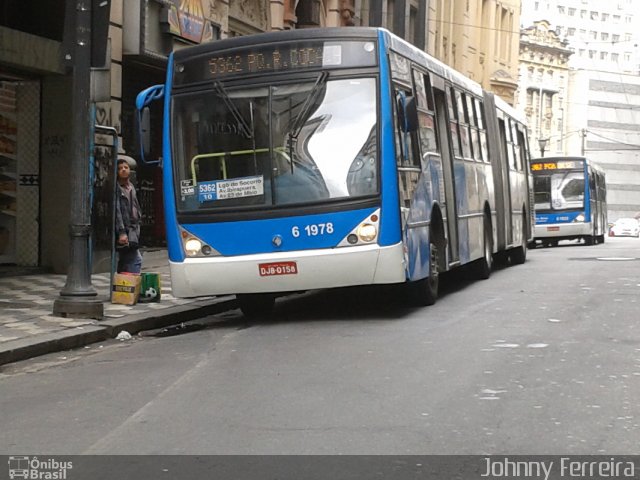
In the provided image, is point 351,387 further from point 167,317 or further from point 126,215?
point 126,215

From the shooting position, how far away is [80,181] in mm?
12000

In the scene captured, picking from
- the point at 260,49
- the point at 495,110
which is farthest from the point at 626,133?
the point at 260,49

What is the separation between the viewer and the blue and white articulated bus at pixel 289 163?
1149 centimetres

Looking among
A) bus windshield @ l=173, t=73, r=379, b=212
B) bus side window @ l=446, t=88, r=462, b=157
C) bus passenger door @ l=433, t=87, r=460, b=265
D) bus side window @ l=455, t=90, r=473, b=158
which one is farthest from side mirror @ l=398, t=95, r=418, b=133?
bus side window @ l=455, t=90, r=473, b=158

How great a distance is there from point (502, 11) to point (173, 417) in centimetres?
5142

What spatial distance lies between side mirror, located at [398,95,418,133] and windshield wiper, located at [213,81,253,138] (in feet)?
5.33

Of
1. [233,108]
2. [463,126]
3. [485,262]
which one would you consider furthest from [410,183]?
[485,262]

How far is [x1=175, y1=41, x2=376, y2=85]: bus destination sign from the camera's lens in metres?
11.7

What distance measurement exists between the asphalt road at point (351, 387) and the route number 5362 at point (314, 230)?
3.09ft

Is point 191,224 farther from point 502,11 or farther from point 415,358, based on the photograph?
point 502,11

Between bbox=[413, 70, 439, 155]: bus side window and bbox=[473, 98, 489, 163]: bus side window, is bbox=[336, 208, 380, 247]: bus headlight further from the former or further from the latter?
bbox=[473, 98, 489, 163]: bus side window

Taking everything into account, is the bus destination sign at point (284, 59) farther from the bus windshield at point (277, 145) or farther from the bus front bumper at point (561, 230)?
the bus front bumper at point (561, 230)
